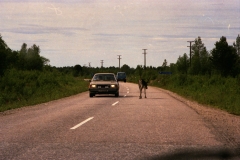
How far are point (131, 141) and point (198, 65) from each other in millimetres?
101003

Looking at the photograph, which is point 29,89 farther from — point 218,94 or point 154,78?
point 154,78

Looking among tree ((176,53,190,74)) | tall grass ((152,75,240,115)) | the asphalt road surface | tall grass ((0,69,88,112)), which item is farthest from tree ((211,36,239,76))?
the asphalt road surface

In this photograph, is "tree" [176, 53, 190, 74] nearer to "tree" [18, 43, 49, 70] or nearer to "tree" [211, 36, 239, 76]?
"tree" [211, 36, 239, 76]

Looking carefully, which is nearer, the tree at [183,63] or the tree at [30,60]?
the tree at [30,60]

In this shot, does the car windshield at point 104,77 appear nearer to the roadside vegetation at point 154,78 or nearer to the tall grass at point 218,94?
the roadside vegetation at point 154,78

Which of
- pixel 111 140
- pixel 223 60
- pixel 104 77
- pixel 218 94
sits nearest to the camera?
pixel 111 140

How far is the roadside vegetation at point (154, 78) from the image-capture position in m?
22.8

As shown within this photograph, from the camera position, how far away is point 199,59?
107 metres

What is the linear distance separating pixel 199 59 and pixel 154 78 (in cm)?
4506

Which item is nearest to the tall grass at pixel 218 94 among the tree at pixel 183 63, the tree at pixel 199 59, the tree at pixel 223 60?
the tree at pixel 223 60

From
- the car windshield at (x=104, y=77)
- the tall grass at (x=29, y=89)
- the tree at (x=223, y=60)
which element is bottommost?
the tall grass at (x=29, y=89)

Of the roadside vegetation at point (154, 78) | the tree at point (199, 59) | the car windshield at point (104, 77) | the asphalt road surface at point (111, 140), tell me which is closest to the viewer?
the asphalt road surface at point (111, 140)

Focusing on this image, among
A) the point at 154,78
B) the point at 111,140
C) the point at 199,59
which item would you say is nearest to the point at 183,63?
the point at 199,59

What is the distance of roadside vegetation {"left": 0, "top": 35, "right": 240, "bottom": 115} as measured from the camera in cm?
2282
